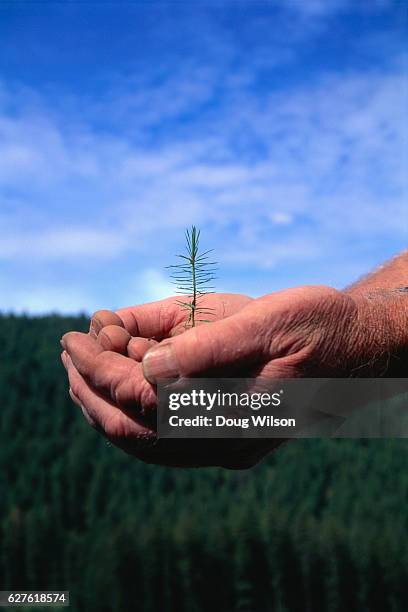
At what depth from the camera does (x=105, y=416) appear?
3.61 m

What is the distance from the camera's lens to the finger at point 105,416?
3.51 meters

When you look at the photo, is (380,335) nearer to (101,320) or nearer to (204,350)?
(204,350)

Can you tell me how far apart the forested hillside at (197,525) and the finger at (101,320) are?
104 m

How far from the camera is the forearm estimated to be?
12.1 ft

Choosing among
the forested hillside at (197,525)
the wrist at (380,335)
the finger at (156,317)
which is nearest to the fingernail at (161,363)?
the wrist at (380,335)

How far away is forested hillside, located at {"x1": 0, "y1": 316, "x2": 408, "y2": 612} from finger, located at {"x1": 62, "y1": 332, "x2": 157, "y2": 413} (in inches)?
4093

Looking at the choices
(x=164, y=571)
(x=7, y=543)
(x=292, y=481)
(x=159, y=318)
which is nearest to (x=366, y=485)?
(x=292, y=481)

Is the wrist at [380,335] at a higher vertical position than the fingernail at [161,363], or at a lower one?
higher

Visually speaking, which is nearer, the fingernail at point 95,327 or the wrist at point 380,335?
the wrist at point 380,335

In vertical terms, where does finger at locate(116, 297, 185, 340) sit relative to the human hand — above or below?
above
